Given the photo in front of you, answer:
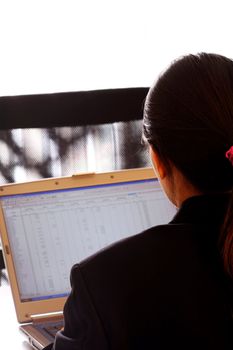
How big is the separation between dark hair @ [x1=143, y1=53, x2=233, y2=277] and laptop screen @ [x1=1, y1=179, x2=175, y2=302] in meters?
0.48

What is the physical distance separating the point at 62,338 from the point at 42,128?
885 millimetres

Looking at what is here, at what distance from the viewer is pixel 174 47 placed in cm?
252

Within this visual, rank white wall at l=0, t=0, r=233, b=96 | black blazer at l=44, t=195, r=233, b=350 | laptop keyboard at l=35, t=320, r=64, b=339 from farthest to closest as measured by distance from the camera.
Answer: white wall at l=0, t=0, r=233, b=96 < laptop keyboard at l=35, t=320, r=64, b=339 < black blazer at l=44, t=195, r=233, b=350

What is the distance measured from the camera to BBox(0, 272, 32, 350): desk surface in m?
1.30

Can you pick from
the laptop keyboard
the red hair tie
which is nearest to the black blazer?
the red hair tie

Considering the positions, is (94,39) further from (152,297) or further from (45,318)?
(152,297)

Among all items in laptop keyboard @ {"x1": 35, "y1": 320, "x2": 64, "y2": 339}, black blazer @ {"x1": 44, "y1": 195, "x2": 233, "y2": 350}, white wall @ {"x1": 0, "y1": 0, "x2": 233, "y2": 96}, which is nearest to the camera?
black blazer @ {"x1": 44, "y1": 195, "x2": 233, "y2": 350}

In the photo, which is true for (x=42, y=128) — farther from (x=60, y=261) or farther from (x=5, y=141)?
(x=60, y=261)

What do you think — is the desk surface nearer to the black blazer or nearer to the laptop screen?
the laptop screen

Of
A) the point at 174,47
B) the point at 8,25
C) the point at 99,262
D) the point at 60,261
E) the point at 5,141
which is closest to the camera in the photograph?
the point at 99,262

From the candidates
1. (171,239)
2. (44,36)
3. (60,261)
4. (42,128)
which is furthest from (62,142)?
(171,239)

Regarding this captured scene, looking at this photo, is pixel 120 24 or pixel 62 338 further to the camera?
pixel 120 24

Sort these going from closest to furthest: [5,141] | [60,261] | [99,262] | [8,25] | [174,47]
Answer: [99,262] → [60,261] → [5,141] → [8,25] → [174,47]

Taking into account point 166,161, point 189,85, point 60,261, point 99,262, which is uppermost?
point 189,85
